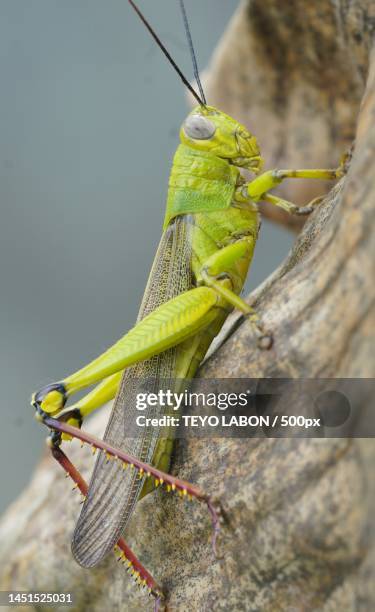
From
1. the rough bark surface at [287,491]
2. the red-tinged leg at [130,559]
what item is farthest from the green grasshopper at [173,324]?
the rough bark surface at [287,491]

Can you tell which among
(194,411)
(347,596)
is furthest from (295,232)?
(347,596)

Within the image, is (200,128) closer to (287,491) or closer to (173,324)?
(173,324)

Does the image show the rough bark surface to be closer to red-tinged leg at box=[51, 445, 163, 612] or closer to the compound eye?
red-tinged leg at box=[51, 445, 163, 612]

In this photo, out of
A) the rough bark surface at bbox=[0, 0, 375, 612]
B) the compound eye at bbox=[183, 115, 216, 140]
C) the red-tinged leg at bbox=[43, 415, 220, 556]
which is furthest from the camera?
the compound eye at bbox=[183, 115, 216, 140]

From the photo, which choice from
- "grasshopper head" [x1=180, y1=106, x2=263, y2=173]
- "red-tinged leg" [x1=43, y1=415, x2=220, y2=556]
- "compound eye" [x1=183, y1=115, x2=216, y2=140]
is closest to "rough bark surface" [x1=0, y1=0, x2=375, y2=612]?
"red-tinged leg" [x1=43, y1=415, x2=220, y2=556]

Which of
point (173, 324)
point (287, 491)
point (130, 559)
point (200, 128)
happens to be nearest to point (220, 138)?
point (200, 128)

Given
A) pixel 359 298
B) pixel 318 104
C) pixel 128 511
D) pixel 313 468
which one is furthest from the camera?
pixel 318 104

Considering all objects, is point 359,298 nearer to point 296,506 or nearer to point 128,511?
point 296,506
